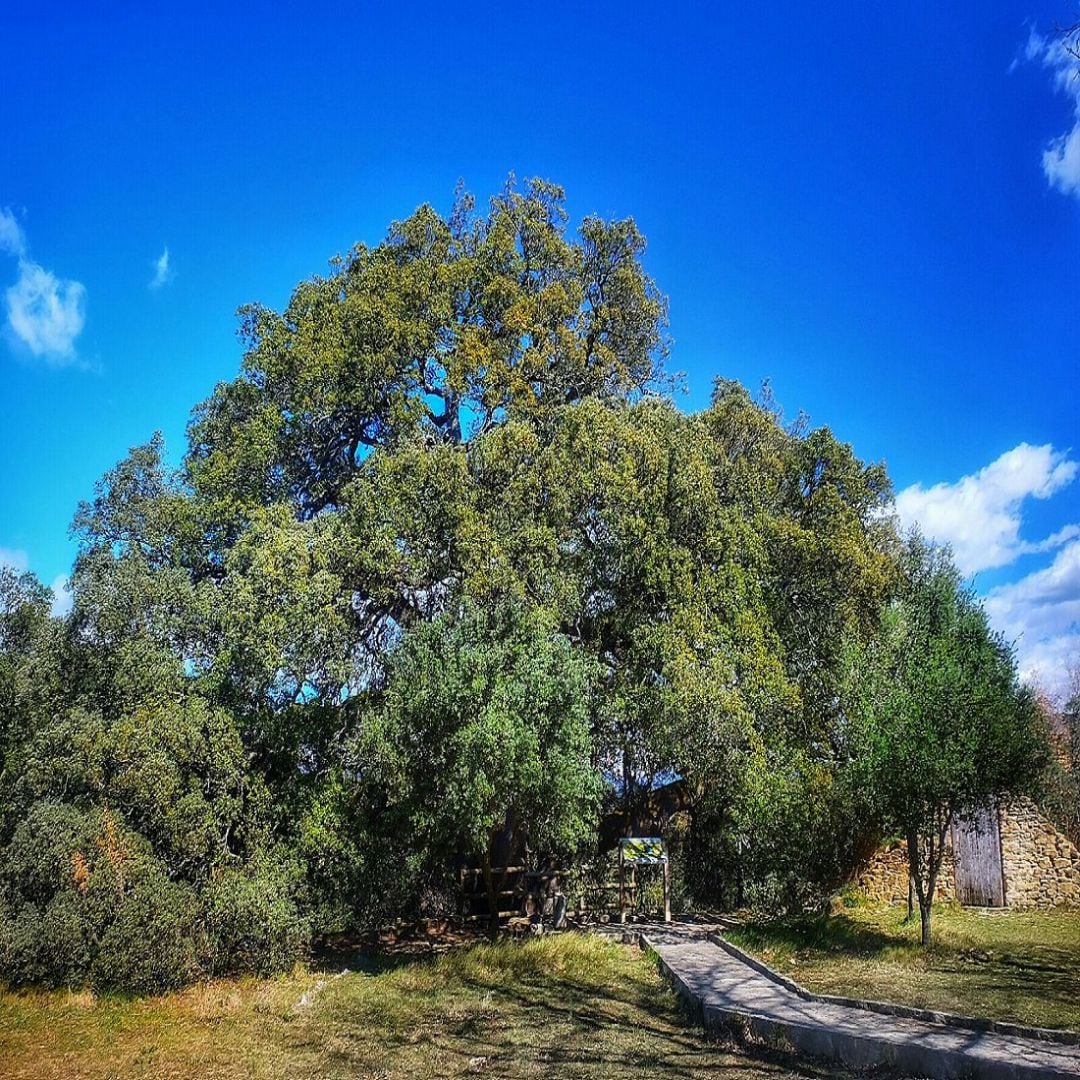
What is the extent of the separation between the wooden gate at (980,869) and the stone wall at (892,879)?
0.27 meters

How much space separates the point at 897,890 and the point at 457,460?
14.6 m

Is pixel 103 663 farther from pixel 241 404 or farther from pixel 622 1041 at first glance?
pixel 622 1041

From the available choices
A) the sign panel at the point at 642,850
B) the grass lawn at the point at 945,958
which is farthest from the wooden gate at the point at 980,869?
the sign panel at the point at 642,850

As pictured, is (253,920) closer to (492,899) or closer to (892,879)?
(492,899)

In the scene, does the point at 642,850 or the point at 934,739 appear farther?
the point at 642,850

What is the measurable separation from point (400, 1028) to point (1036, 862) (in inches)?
646

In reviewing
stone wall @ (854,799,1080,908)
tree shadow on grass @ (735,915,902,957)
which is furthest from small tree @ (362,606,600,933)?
stone wall @ (854,799,1080,908)

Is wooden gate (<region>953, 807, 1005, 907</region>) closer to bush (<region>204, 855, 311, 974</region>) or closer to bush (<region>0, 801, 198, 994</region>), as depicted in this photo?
bush (<region>204, 855, 311, 974</region>)

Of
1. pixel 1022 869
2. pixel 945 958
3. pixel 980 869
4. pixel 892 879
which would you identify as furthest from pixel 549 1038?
pixel 1022 869

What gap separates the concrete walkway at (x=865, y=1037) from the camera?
299 inches

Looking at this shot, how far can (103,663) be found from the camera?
15.1 metres

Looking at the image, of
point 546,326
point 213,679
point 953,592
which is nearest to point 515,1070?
point 213,679

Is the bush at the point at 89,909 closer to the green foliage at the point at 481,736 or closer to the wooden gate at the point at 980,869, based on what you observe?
the green foliage at the point at 481,736

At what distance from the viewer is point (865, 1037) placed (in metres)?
8.44
